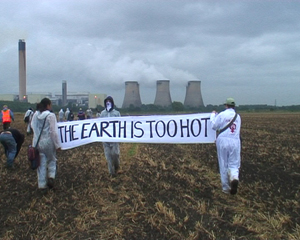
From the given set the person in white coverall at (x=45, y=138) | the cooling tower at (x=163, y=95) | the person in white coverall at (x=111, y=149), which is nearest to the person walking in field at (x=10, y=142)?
the person in white coverall at (x=111, y=149)

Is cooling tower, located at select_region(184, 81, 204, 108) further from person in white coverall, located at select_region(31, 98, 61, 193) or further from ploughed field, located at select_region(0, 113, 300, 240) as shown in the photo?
person in white coverall, located at select_region(31, 98, 61, 193)

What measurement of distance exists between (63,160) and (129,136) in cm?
332

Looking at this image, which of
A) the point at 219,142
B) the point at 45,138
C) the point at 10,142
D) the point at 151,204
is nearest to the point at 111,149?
the point at 45,138

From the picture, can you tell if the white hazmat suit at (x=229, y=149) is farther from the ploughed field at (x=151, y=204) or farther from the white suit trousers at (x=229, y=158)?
the ploughed field at (x=151, y=204)

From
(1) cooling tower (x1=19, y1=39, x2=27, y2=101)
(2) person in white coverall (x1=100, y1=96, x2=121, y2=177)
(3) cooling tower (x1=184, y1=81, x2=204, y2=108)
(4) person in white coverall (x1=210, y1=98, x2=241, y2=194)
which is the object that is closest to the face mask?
(2) person in white coverall (x1=100, y1=96, x2=121, y2=177)

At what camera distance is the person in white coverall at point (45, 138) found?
6.05 meters

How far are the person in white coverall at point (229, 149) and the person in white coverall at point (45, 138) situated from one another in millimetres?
2882

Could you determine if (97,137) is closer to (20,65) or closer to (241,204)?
(241,204)

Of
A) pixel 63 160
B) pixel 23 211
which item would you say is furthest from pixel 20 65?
pixel 23 211

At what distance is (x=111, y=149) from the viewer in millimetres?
7500

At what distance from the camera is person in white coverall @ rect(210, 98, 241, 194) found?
229 inches

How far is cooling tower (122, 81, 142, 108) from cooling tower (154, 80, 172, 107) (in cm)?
329

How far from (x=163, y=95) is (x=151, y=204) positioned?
53.8 metres

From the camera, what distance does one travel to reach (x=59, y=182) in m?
7.08
